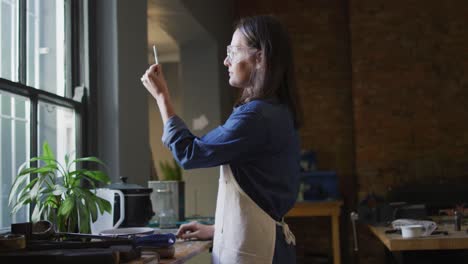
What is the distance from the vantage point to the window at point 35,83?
2.12m

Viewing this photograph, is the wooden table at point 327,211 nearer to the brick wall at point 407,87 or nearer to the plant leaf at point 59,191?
the brick wall at point 407,87

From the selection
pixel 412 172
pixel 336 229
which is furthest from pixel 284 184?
pixel 412 172

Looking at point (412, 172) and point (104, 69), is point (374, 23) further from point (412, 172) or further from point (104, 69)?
point (104, 69)

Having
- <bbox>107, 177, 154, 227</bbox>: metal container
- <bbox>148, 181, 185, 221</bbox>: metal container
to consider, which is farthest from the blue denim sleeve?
<bbox>148, 181, 185, 221</bbox>: metal container

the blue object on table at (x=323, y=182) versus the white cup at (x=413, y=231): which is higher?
the blue object on table at (x=323, y=182)

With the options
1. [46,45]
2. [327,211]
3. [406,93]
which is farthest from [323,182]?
[46,45]

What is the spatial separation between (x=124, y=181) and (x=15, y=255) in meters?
1.09

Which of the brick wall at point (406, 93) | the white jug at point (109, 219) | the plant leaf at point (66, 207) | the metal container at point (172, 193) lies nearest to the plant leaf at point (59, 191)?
the plant leaf at point (66, 207)

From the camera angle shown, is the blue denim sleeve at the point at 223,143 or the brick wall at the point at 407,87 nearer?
the blue denim sleeve at the point at 223,143

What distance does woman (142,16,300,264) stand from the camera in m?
1.50

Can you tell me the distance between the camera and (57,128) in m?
2.52

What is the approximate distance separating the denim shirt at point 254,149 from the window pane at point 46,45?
104 centimetres

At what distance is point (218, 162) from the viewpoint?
1.50 metres

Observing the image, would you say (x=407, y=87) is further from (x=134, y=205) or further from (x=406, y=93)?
(x=134, y=205)
